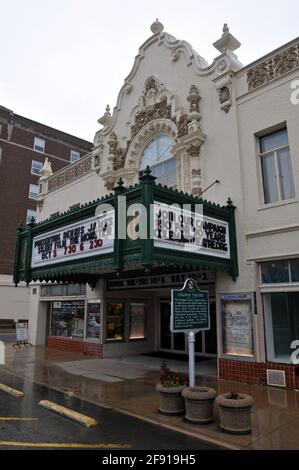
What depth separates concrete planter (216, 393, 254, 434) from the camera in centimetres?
643

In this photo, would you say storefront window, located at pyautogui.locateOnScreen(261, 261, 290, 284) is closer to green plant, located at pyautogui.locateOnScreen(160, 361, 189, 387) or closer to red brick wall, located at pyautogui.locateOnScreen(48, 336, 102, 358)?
green plant, located at pyautogui.locateOnScreen(160, 361, 189, 387)

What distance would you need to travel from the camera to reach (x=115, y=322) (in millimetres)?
17219

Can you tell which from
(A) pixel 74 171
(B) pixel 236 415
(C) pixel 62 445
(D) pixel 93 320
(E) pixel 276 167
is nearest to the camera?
(C) pixel 62 445

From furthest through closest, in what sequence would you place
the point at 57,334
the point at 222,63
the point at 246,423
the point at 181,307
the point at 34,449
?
the point at 57,334 → the point at 222,63 → the point at 181,307 → the point at 246,423 → the point at 34,449

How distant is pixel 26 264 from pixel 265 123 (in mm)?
10183

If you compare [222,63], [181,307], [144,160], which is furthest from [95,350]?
[222,63]

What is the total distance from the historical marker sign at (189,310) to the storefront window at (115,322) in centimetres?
925

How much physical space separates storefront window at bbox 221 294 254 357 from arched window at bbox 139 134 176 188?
17.3 ft

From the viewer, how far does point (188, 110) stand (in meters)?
14.0

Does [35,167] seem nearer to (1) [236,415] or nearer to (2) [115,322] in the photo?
(2) [115,322]

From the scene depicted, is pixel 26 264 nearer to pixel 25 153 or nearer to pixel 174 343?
pixel 174 343

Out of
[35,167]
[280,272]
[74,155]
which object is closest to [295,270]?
[280,272]

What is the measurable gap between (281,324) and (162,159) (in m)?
7.96

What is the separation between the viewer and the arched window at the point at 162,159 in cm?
1477
